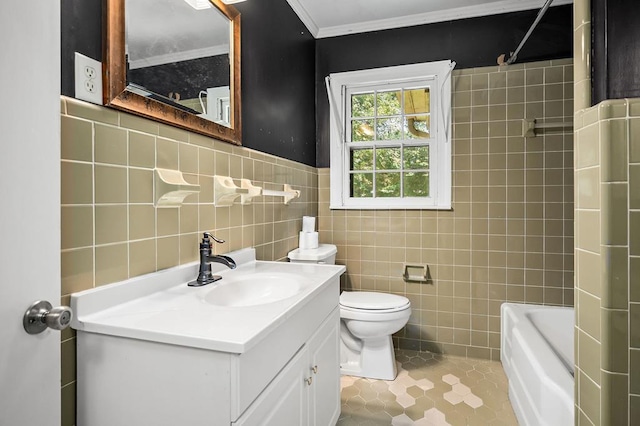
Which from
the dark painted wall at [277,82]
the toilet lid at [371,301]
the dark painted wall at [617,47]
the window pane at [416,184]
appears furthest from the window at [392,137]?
the dark painted wall at [617,47]

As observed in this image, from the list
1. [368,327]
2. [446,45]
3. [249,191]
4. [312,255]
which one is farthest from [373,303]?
[446,45]

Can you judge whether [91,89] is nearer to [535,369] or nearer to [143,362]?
[143,362]

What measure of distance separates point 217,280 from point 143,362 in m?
0.53

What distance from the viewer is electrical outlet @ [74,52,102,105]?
962 mm

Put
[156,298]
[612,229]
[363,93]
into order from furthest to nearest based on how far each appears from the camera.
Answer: [363,93], [156,298], [612,229]

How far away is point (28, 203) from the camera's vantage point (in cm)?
72

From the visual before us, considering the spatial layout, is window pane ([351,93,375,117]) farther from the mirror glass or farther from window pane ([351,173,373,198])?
the mirror glass

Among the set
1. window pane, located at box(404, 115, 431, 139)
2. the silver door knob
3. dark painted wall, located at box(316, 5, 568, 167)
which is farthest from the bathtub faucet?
window pane, located at box(404, 115, 431, 139)

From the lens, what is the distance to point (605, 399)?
2.85 ft

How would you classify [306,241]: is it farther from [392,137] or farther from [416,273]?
[392,137]

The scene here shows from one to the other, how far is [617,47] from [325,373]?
4.75 feet

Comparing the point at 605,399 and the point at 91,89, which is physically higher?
the point at 91,89

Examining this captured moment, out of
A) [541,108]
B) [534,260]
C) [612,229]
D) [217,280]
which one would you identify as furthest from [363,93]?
[612,229]

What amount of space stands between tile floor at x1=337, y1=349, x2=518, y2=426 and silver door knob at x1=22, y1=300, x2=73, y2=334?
1.51 meters
